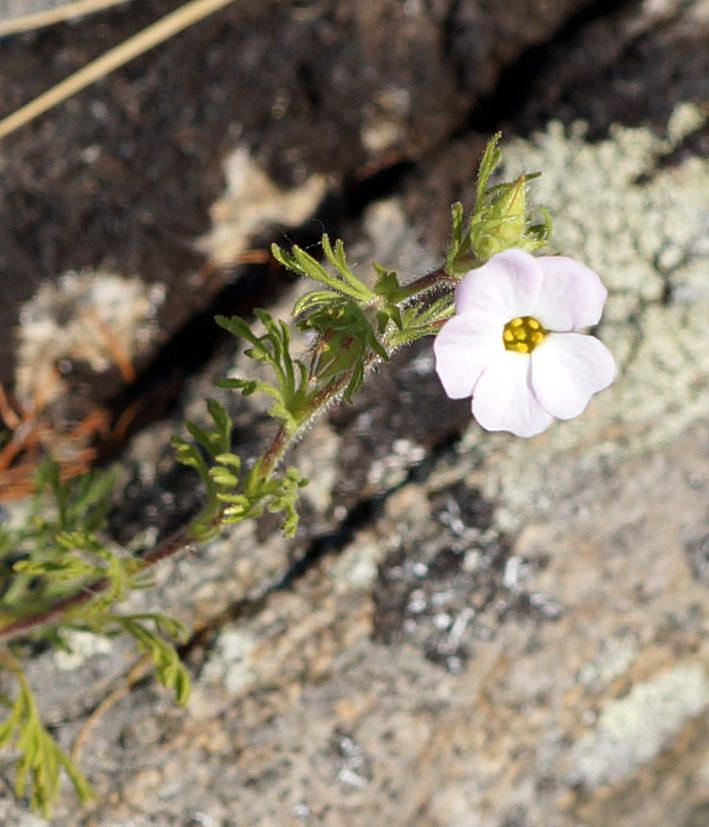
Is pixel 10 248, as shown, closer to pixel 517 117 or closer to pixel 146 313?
pixel 146 313

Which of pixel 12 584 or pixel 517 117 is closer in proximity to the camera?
pixel 12 584

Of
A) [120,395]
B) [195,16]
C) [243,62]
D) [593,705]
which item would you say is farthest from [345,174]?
[593,705]

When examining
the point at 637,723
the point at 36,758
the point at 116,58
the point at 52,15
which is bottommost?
the point at 637,723

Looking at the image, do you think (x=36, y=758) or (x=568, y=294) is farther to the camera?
(x=36, y=758)

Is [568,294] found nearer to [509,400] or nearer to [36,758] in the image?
[509,400]

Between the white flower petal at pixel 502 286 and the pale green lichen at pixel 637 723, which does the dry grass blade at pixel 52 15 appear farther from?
the pale green lichen at pixel 637 723

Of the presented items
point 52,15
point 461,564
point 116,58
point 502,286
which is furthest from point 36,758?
point 52,15

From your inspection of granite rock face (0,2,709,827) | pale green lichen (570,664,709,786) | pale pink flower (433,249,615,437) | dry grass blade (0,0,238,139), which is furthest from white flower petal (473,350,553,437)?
dry grass blade (0,0,238,139)

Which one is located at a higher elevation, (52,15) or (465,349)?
(52,15)
